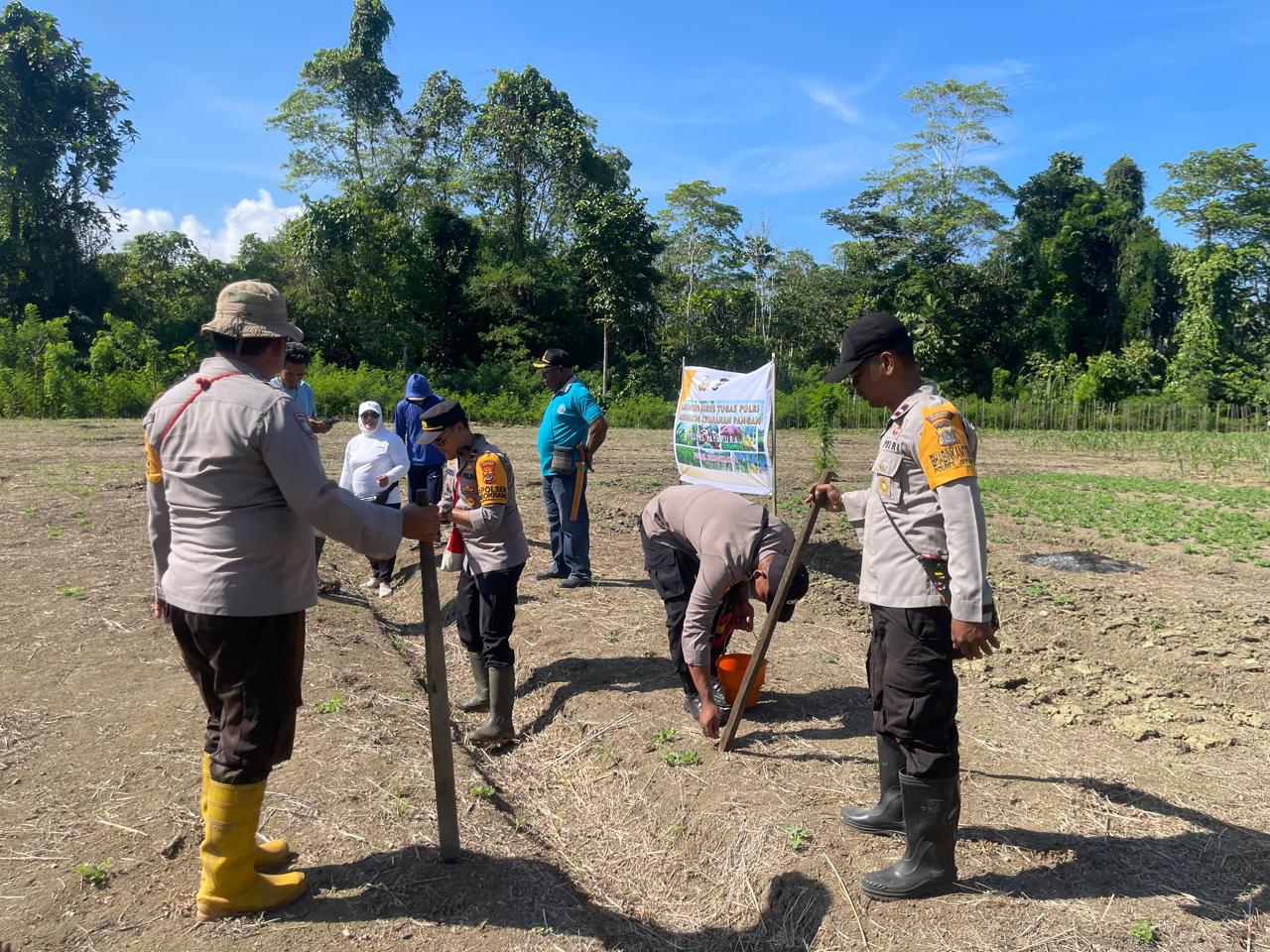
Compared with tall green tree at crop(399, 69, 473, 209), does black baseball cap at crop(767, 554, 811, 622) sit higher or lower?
lower

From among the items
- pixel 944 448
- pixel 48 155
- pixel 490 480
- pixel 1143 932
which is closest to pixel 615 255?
pixel 48 155

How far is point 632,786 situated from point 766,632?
1.03m

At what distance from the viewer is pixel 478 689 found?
16.1 feet

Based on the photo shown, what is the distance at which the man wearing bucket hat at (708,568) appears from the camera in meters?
3.96

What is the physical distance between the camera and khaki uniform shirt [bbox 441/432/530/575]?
14.0 ft

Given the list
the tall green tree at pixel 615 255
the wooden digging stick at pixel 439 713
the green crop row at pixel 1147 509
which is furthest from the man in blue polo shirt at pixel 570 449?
the tall green tree at pixel 615 255

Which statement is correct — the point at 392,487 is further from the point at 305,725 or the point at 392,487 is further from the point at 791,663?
→ the point at 791,663

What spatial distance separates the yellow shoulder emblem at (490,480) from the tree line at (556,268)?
906 inches

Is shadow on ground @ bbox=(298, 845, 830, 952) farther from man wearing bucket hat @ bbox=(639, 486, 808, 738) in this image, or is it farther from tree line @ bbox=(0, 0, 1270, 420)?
tree line @ bbox=(0, 0, 1270, 420)

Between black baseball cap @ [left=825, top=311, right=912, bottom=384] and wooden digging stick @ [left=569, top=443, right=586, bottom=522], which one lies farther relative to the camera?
wooden digging stick @ [left=569, top=443, right=586, bottom=522]

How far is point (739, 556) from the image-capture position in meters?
3.95

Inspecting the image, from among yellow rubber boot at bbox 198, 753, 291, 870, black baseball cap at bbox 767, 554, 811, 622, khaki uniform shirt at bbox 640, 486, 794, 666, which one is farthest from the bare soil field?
black baseball cap at bbox 767, 554, 811, 622

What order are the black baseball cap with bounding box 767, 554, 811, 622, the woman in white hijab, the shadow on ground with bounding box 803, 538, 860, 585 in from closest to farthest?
the black baseball cap with bounding box 767, 554, 811, 622
the woman in white hijab
the shadow on ground with bounding box 803, 538, 860, 585

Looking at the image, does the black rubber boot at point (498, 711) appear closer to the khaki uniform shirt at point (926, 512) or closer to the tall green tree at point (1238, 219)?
the khaki uniform shirt at point (926, 512)
